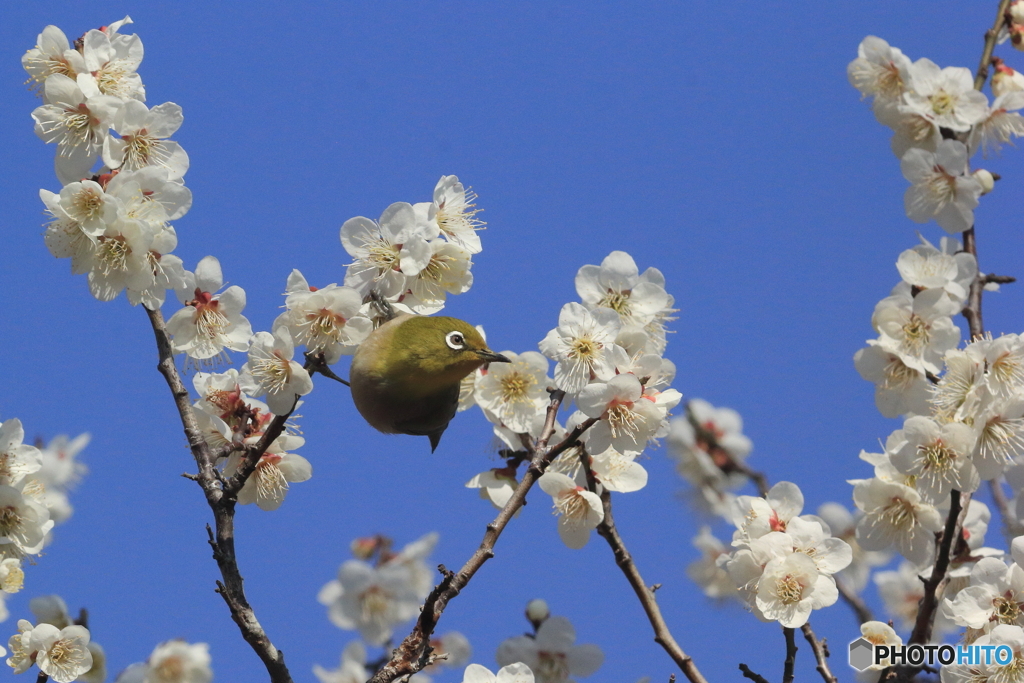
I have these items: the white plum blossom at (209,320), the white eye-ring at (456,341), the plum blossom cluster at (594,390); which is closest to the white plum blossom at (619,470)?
the plum blossom cluster at (594,390)

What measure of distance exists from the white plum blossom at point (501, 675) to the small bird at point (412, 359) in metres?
1.17

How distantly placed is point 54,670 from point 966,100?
4.69m

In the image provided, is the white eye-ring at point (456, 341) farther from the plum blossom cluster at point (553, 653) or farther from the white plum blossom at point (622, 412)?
the plum blossom cluster at point (553, 653)

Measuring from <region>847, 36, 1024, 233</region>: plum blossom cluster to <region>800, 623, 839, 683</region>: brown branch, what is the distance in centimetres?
193

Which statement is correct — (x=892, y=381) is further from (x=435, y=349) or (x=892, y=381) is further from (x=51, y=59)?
(x=51, y=59)

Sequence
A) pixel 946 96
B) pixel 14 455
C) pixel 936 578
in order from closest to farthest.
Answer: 1. pixel 936 578
2. pixel 14 455
3. pixel 946 96

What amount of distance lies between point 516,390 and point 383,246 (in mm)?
831

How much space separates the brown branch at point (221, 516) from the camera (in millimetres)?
3457

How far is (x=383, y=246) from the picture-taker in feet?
12.3

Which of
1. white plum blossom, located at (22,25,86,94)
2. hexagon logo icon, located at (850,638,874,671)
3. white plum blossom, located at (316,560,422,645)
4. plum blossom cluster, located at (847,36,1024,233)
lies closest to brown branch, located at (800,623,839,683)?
hexagon logo icon, located at (850,638,874,671)

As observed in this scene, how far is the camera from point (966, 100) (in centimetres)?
432

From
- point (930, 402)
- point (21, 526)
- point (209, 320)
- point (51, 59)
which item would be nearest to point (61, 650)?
point (21, 526)

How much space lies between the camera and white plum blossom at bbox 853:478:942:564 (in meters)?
3.95

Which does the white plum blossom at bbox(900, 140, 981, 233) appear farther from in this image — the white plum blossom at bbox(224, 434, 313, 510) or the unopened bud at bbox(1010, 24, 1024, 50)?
the white plum blossom at bbox(224, 434, 313, 510)
